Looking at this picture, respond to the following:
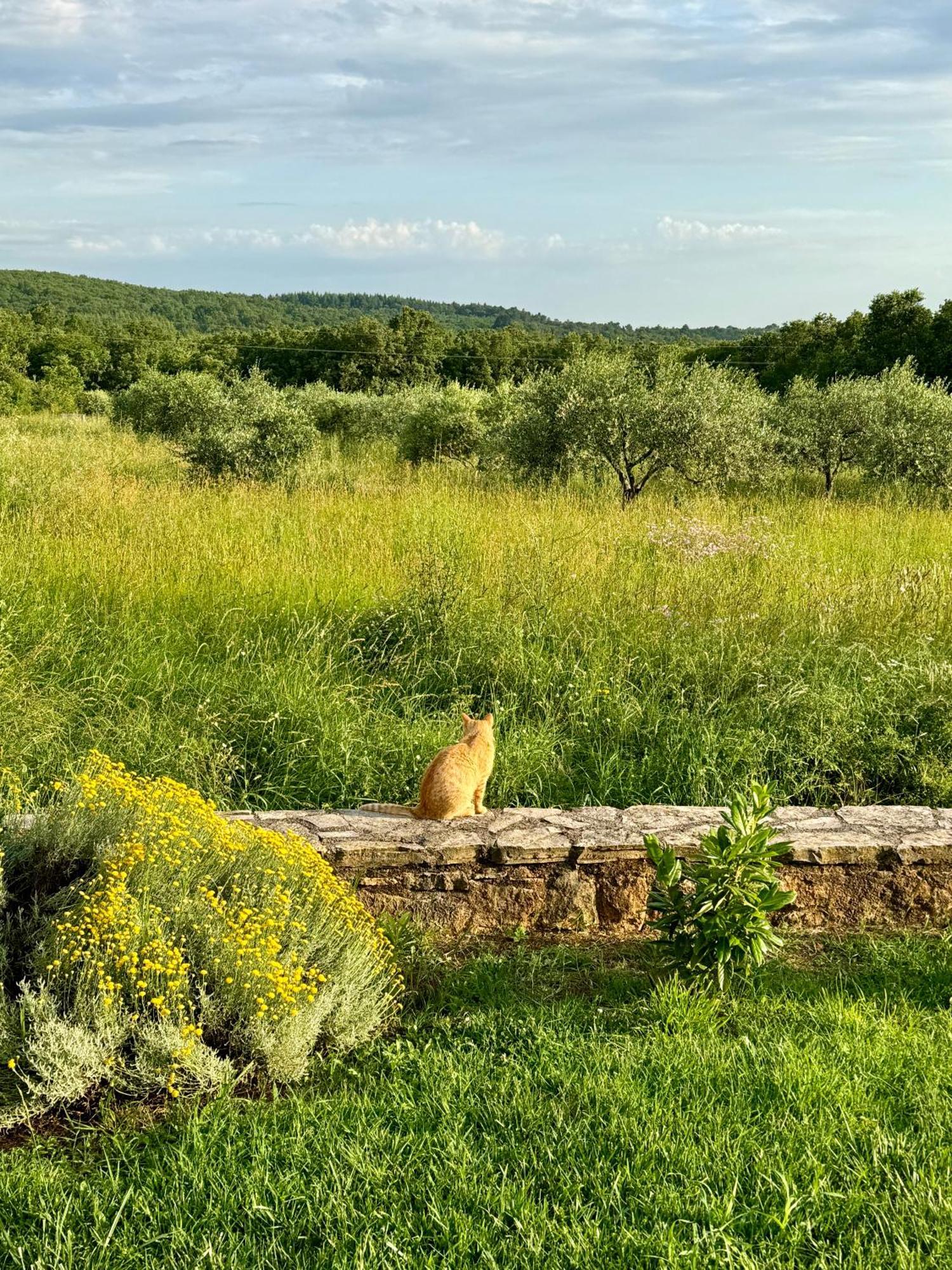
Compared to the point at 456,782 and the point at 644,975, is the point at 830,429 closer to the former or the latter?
the point at 456,782

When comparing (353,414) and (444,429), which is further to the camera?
(353,414)

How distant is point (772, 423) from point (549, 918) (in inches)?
605

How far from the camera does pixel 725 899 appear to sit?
349 centimetres

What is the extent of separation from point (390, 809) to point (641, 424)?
10.9 metres

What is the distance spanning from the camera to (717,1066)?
3.01m

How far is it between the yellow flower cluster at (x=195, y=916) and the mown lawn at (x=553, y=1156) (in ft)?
1.04

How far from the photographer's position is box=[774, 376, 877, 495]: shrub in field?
16734 millimetres

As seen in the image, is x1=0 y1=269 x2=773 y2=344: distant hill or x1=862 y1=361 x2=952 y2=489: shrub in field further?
x1=0 y1=269 x2=773 y2=344: distant hill

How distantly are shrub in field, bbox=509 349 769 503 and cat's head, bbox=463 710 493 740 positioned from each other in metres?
9.97

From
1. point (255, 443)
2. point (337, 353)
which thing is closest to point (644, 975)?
point (255, 443)

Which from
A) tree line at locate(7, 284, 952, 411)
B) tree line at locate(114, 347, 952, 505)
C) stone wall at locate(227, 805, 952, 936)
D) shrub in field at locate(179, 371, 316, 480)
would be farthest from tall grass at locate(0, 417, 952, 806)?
tree line at locate(7, 284, 952, 411)

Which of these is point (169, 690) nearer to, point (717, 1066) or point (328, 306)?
point (717, 1066)

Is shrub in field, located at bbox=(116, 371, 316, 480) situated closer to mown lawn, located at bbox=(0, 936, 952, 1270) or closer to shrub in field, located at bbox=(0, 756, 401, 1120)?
shrub in field, located at bbox=(0, 756, 401, 1120)

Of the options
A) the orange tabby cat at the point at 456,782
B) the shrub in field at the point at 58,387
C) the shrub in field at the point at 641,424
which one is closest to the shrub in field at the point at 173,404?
the shrub in field at the point at 641,424
